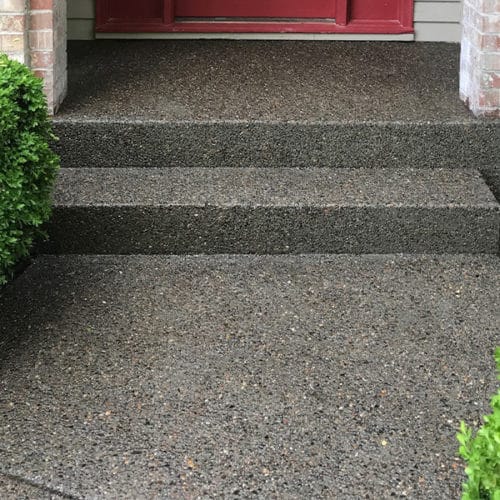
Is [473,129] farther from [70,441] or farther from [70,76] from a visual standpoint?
[70,441]

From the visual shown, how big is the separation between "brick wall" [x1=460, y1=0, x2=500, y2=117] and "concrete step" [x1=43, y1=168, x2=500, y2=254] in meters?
0.53

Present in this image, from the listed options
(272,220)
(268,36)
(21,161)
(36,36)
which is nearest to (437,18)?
(268,36)

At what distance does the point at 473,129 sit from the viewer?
468cm

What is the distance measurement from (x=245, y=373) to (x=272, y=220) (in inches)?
39.7

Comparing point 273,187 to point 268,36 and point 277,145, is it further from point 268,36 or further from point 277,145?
point 268,36

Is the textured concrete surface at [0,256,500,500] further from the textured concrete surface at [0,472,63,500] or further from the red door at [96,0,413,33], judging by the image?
the red door at [96,0,413,33]

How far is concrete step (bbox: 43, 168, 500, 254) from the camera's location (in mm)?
4293

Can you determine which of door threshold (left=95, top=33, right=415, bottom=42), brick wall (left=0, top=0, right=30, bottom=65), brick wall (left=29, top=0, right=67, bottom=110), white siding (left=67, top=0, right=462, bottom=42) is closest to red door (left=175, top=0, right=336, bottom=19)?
door threshold (left=95, top=33, right=415, bottom=42)

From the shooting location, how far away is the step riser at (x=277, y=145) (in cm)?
468

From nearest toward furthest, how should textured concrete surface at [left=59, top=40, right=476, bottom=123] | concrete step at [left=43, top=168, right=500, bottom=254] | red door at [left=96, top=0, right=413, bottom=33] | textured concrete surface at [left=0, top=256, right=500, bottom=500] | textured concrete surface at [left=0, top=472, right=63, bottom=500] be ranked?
textured concrete surface at [left=0, top=472, right=63, bottom=500], textured concrete surface at [left=0, top=256, right=500, bottom=500], concrete step at [left=43, top=168, right=500, bottom=254], textured concrete surface at [left=59, top=40, right=476, bottom=123], red door at [left=96, top=0, right=413, bottom=33]

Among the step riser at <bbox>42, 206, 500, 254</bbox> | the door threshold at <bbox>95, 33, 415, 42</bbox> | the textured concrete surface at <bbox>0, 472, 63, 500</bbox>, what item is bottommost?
the textured concrete surface at <bbox>0, 472, 63, 500</bbox>

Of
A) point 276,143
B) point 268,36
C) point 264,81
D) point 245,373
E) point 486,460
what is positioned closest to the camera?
point 486,460

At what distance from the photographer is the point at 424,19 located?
6.49 metres

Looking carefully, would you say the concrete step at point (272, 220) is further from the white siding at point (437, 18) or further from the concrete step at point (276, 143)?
the white siding at point (437, 18)
